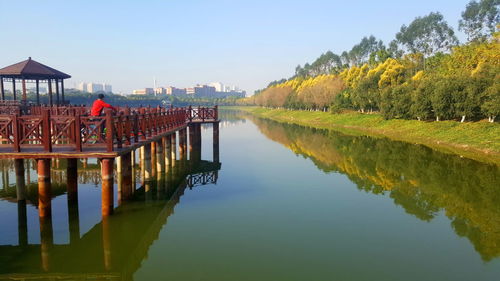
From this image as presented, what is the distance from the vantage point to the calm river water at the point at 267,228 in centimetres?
972

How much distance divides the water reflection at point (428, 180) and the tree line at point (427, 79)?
7213mm

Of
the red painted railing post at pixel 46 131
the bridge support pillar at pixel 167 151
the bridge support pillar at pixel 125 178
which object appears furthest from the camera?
the bridge support pillar at pixel 167 151

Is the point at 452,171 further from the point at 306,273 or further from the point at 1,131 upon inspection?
the point at 1,131

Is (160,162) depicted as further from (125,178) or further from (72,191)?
(72,191)

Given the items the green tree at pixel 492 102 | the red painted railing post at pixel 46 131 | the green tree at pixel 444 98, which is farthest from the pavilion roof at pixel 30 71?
the green tree at pixel 492 102

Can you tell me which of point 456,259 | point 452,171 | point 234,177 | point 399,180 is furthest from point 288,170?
point 456,259

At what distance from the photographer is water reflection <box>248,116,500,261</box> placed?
13153mm

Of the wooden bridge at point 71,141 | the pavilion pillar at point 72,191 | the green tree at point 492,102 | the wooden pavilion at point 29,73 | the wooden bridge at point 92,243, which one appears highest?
the wooden pavilion at point 29,73

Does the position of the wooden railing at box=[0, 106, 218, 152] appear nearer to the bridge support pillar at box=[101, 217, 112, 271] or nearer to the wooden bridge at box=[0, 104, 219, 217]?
the wooden bridge at box=[0, 104, 219, 217]

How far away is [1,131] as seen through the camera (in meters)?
12.6

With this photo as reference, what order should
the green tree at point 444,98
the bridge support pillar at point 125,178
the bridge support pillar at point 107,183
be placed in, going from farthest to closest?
the green tree at point 444,98 < the bridge support pillar at point 125,178 < the bridge support pillar at point 107,183

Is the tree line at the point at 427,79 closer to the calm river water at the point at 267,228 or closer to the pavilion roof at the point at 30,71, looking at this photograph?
the calm river water at the point at 267,228

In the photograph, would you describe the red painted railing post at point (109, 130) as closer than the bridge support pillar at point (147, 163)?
Yes

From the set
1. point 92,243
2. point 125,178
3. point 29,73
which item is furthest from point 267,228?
point 29,73
